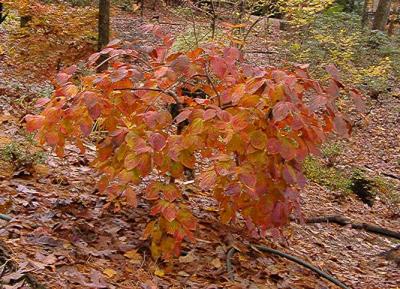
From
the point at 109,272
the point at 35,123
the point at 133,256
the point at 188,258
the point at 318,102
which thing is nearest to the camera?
the point at 318,102

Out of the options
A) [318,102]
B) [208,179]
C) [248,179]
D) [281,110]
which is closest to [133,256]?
[208,179]

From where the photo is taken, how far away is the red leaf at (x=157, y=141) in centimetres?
287

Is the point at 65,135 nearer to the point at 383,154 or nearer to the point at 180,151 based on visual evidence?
the point at 180,151

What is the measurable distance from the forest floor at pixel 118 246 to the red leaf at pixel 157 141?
77cm

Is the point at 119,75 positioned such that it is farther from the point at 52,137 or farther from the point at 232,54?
the point at 232,54

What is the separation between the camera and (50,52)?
7.88 metres

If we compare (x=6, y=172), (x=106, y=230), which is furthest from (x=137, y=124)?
(x=6, y=172)

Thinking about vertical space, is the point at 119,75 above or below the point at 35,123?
above

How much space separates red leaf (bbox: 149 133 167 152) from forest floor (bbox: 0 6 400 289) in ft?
2.53

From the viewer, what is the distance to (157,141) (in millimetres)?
2885

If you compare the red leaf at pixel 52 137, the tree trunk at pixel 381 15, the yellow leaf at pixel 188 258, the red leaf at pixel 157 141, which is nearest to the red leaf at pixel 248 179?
the red leaf at pixel 157 141

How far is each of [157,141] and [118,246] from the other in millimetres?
857

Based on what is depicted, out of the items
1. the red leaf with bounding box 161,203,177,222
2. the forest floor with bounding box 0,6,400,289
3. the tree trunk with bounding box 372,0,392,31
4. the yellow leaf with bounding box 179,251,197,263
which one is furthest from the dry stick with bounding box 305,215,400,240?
the tree trunk with bounding box 372,0,392,31

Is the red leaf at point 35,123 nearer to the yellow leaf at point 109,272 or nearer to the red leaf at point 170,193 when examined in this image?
the red leaf at point 170,193
